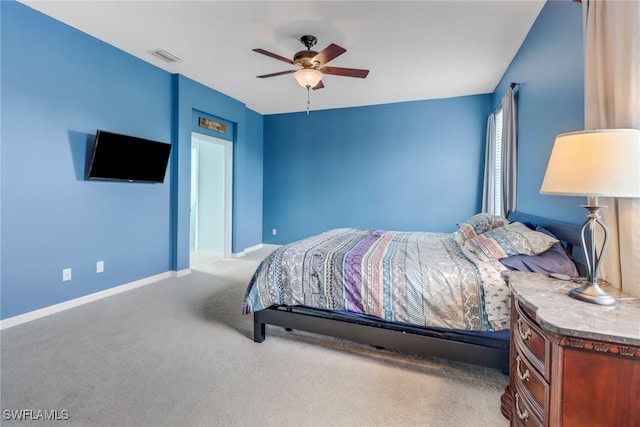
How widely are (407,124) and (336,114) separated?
1402 millimetres

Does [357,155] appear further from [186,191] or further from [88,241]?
[88,241]

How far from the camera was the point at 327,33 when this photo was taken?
3018 mm

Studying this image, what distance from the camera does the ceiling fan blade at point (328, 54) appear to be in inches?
99.1

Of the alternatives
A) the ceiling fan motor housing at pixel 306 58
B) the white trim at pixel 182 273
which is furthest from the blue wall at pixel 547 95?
the white trim at pixel 182 273

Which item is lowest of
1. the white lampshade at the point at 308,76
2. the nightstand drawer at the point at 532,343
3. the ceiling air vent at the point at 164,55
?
the nightstand drawer at the point at 532,343

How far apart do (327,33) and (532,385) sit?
3.25 meters

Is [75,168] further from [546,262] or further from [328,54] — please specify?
[546,262]

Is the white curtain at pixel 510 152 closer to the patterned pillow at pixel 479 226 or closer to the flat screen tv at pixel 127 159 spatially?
the patterned pillow at pixel 479 226

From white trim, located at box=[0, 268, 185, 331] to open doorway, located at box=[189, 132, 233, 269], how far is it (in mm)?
1193

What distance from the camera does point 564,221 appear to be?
6.91 feet

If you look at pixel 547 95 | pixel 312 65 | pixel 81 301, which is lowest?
pixel 81 301

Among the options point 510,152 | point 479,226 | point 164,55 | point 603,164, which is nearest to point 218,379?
point 603,164

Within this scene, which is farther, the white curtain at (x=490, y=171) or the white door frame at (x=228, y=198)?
the white door frame at (x=228, y=198)

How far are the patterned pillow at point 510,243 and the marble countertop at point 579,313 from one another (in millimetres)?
497
